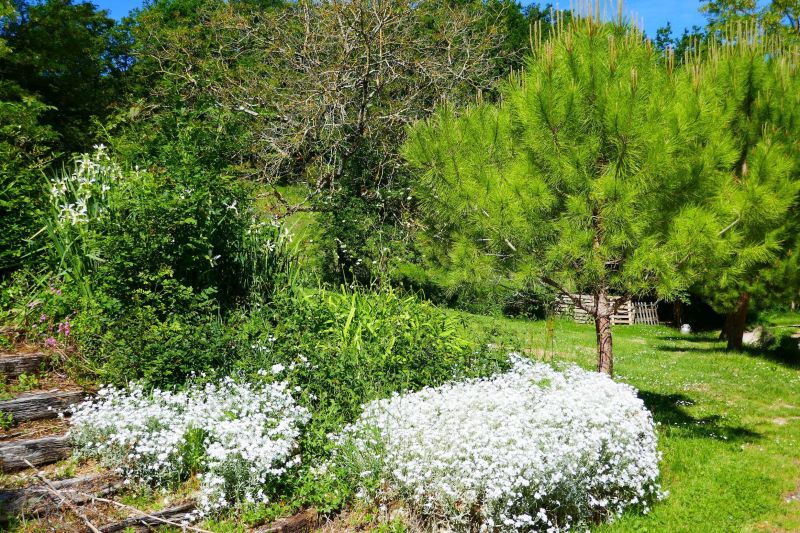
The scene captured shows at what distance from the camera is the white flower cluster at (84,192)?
19.3 ft

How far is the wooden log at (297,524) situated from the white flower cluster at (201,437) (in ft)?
0.62

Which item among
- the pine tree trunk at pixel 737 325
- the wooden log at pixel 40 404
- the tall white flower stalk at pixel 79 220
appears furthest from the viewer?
the pine tree trunk at pixel 737 325

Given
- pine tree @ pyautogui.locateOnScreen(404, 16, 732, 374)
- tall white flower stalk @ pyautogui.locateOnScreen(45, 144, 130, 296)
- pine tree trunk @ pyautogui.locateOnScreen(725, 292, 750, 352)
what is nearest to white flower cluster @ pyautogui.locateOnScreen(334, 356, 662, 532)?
pine tree @ pyautogui.locateOnScreen(404, 16, 732, 374)

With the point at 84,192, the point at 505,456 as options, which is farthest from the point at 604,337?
the point at 84,192

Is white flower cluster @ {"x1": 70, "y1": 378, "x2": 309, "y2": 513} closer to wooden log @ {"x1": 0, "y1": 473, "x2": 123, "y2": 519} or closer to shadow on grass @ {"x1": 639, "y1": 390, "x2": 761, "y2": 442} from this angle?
wooden log @ {"x1": 0, "y1": 473, "x2": 123, "y2": 519}

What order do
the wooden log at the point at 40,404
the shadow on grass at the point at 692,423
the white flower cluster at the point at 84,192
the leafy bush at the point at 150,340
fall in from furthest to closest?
the shadow on grass at the point at 692,423, the white flower cluster at the point at 84,192, the leafy bush at the point at 150,340, the wooden log at the point at 40,404

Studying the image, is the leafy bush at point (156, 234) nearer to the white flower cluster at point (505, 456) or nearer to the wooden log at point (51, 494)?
the wooden log at point (51, 494)

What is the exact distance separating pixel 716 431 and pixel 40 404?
7.11 metres

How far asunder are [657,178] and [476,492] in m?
3.77

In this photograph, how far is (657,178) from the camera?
20.0 feet

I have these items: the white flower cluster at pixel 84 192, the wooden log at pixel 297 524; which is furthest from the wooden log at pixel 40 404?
the wooden log at pixel 297 524

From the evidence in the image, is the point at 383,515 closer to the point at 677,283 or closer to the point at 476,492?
the point at 476,492

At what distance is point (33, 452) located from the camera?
420 cm

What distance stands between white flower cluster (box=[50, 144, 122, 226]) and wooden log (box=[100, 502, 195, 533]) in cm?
315
